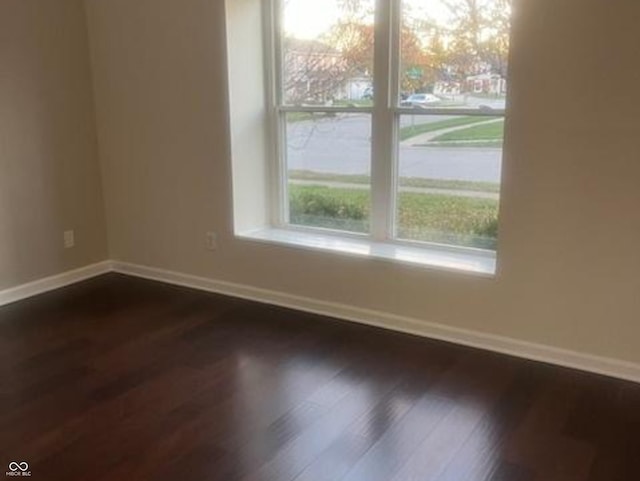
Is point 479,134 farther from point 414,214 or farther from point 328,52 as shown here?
point 328,52

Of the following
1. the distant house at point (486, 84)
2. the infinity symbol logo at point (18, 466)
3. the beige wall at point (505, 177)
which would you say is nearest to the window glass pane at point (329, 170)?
the beige wall at point (505, 177)

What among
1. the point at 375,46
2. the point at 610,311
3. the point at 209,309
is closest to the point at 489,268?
the point at 610,311

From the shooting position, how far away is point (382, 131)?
3.59m

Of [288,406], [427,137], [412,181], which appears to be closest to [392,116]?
[427,137]

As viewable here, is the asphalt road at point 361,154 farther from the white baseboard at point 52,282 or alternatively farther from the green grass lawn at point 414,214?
the white baseboard at point 52,282

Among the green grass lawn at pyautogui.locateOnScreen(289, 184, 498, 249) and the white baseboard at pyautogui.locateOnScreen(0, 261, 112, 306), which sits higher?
the green grass lawn at pyautogui.locateOnScreen(289, 184, 498, 249)

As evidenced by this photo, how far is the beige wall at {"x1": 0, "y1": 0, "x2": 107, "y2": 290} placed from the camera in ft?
12.6

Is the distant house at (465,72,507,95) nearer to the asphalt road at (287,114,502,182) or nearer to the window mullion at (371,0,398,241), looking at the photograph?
the asphalt road at (287,114,502,182)

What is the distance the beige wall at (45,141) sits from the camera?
3840 millimetres

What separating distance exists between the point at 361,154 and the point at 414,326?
1.08 metres

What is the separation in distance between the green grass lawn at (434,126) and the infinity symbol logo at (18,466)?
8.16 ft

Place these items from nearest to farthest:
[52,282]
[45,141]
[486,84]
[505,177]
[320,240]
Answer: [505,177] < [486,84] < [320,240] < [45,141] < [52,282]

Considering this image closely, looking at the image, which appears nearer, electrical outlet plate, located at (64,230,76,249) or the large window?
the large window

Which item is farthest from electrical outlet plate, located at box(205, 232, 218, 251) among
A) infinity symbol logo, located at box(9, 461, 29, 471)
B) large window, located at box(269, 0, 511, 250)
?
infinity symbol logo, located at box(9, 461, 29, 471)
